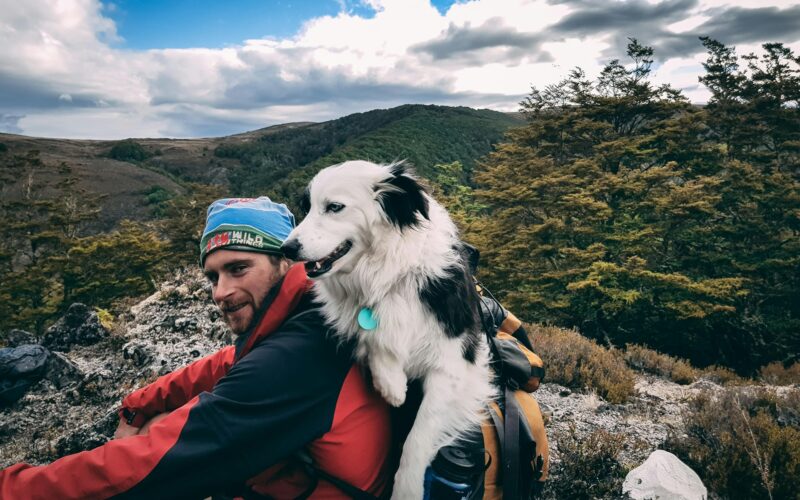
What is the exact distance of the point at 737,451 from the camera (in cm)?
364

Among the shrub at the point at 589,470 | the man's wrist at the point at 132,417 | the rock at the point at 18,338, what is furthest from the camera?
the rock at the point at 18,338

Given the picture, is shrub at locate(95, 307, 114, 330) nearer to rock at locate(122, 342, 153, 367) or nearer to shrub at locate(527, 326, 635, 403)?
rock at locate(122, 342, 153, 367)

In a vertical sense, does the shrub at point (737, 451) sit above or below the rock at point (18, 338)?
below

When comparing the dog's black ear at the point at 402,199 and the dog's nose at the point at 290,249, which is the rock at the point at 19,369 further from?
the dog's black ear at the point at 402,199

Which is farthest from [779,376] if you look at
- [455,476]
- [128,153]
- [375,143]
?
[128,153]

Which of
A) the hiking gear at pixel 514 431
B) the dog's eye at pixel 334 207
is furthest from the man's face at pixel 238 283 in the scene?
the hiking gear at pixel 514 431

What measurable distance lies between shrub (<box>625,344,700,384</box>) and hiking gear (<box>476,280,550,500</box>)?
6.88 m

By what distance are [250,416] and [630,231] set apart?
16901 millimetres

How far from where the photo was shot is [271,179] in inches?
1852

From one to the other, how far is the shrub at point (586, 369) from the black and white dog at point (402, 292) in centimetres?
434

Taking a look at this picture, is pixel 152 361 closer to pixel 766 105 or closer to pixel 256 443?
pixel 256 443

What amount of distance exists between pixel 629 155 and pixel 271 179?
37474 millimetres

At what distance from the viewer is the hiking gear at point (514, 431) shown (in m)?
1.85

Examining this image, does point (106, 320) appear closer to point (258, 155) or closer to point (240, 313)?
point (240, 313)
